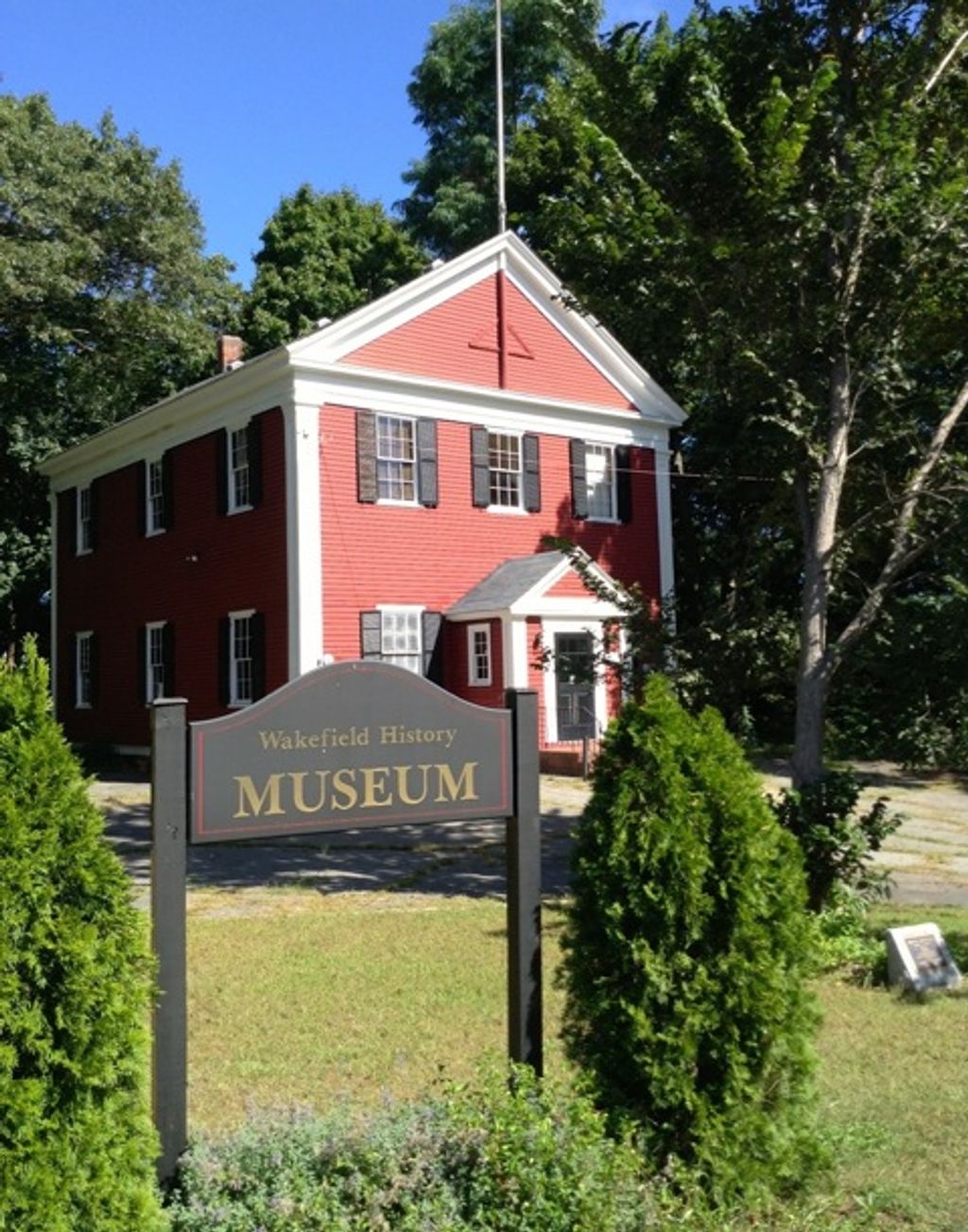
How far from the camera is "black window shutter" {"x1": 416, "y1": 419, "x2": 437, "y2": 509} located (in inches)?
820

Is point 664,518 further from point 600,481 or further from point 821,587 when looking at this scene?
point 821,587

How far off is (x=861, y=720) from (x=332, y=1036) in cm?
644

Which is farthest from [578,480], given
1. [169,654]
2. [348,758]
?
[348,758]

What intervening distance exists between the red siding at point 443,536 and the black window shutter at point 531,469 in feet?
0.42

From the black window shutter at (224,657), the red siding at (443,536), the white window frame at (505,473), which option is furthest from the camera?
the white window frame at (505,473)

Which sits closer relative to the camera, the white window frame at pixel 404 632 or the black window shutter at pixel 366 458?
the black window shutter at pixel 366 458

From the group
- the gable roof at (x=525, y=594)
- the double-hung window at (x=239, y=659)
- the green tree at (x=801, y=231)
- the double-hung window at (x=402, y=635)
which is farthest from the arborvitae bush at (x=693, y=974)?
the double-hung window at (x=239, y=659)

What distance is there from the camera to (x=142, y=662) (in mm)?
23656

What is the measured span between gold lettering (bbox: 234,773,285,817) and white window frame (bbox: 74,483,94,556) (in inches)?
899

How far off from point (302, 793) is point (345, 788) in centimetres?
17

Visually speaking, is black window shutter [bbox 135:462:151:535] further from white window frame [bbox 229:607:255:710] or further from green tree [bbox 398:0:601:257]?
green tree [bbox 398:0:601:257]

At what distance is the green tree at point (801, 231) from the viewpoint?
9664 mm

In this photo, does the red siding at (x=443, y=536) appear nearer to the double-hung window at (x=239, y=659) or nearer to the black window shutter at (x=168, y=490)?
the double-hung window at (x=239, y=659)

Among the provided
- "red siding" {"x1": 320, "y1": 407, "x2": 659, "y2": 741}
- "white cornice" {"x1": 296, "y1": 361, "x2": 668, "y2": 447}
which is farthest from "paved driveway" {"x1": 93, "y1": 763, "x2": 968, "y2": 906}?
"white cornice" {"x1": 296, "y1": 361, "x2": 668, "y2": 447}
